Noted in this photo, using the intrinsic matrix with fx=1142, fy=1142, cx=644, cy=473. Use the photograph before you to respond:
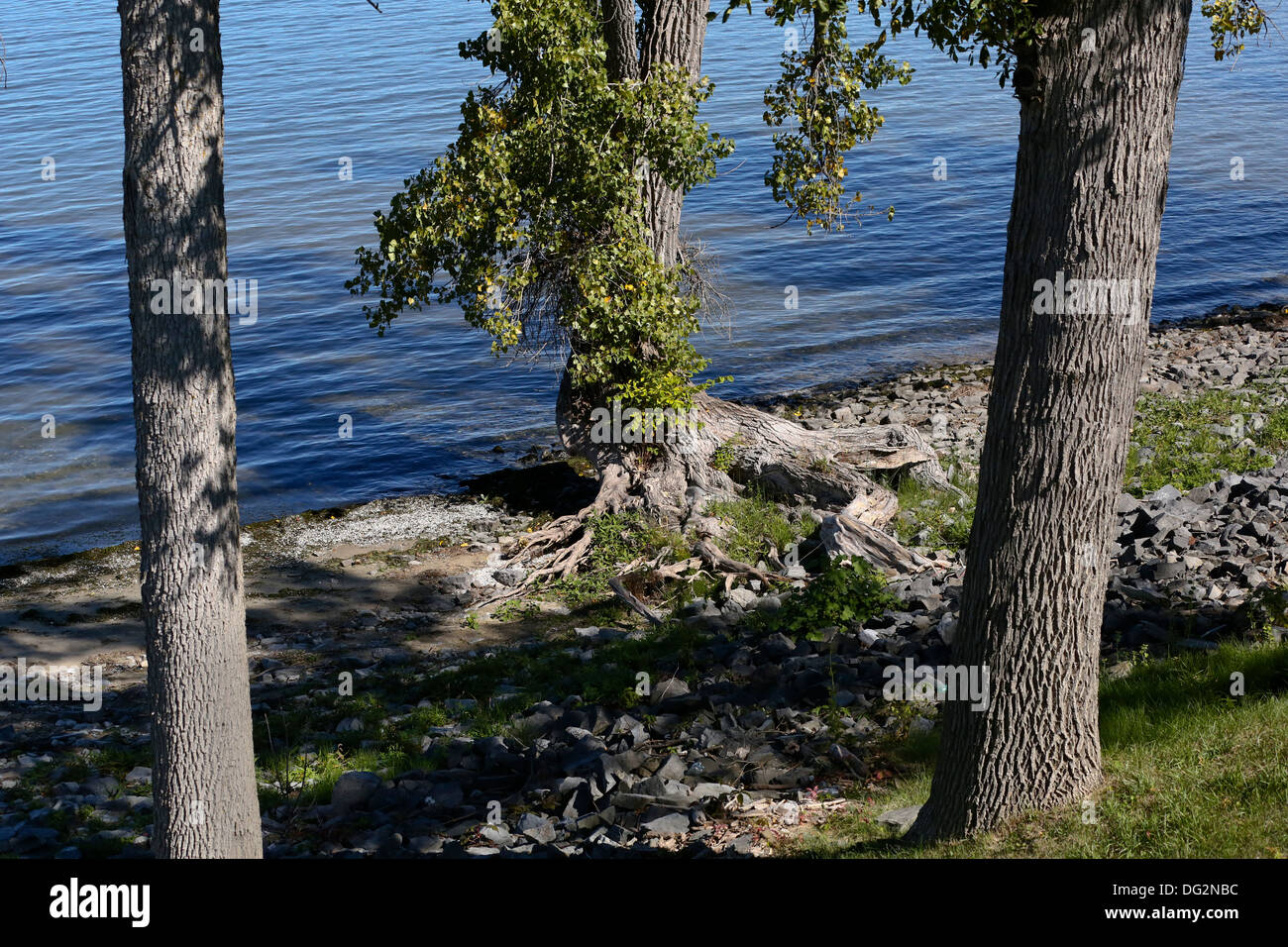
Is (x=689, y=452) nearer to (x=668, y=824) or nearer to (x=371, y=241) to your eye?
(x=668, y=824)

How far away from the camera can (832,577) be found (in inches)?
461

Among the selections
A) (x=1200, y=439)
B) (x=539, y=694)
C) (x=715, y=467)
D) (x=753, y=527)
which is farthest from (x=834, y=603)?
(x=1200, y=439)

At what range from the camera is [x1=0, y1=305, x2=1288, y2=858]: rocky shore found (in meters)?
8.13

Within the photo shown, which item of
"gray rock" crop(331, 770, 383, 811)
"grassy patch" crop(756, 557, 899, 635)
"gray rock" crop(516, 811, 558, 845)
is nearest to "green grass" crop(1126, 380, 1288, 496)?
"grassy patch" crop(756, 557, 899, 635)

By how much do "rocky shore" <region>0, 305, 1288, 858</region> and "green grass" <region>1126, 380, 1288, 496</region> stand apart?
0.17 metres

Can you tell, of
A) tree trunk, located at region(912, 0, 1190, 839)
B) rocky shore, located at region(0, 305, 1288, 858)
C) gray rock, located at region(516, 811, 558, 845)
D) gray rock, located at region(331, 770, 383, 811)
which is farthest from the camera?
gray rock, located at region(331, 770, 383, 811)

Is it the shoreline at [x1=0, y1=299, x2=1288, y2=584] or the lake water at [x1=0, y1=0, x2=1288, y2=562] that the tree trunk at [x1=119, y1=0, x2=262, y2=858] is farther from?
the lake water at [x1=0, y1=0, x2=1288, y2=562]

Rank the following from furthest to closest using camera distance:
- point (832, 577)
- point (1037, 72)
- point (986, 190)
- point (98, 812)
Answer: point (986, 190) → point (832, 577) → point (98, 812) → point (1037, 72)

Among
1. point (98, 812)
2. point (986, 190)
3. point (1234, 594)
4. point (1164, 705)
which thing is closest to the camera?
point (1164, 705)

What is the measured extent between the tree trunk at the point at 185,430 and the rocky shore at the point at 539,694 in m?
1.65

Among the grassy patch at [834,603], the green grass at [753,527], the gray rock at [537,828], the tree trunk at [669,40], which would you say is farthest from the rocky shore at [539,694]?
the tree trunk at [669,40]
